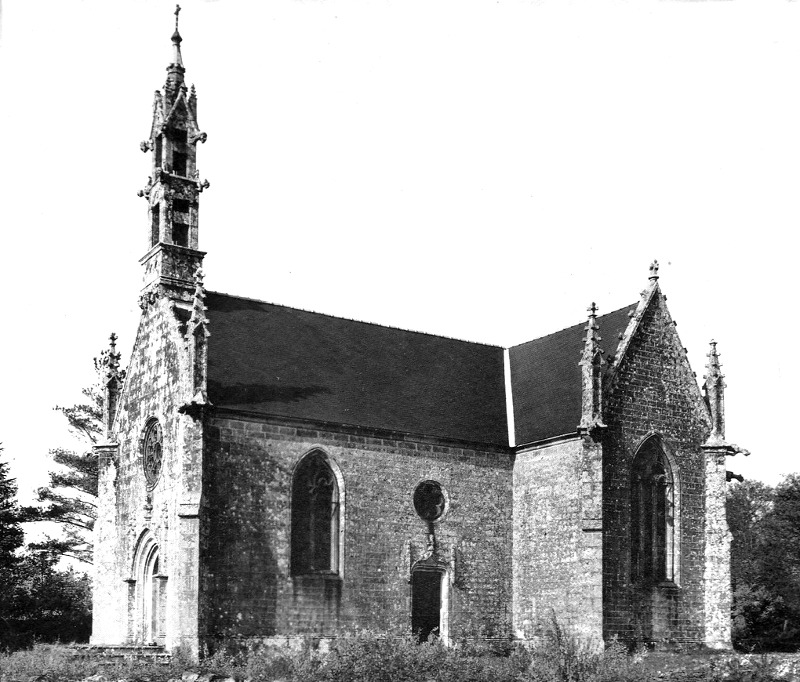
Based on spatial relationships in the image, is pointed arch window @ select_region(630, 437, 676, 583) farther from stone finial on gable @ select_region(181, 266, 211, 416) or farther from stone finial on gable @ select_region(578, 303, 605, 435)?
stone finial on gable @ select_region(181, 266, 211, 416)

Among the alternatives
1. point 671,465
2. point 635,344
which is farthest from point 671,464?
point 635,344

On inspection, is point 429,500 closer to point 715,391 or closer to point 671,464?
point 671,464

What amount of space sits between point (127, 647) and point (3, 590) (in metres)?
14.2

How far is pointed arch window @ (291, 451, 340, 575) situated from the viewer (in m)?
31.7

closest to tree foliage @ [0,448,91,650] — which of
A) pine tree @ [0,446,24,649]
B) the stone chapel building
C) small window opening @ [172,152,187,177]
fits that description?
pine tree @ [0,446,24,649]

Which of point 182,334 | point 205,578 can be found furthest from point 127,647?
point 182,334

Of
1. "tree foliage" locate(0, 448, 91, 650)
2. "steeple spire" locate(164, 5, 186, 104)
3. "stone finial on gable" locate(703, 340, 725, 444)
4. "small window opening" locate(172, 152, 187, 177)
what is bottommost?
"tree foliage" locate(0, 448, 91, 650)

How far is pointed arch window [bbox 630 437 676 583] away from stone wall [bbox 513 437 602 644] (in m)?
1.99

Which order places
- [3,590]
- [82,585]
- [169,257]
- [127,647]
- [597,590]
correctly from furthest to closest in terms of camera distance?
[82,585] < [3,590] < [169,257] < [597,590] < [127,647]

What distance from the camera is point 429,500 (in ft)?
112

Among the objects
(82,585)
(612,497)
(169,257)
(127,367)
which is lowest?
(82,585)

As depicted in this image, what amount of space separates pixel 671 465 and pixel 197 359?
15553 mm

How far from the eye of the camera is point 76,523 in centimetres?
5038

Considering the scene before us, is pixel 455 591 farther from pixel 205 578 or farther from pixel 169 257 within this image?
pixel 169 257
